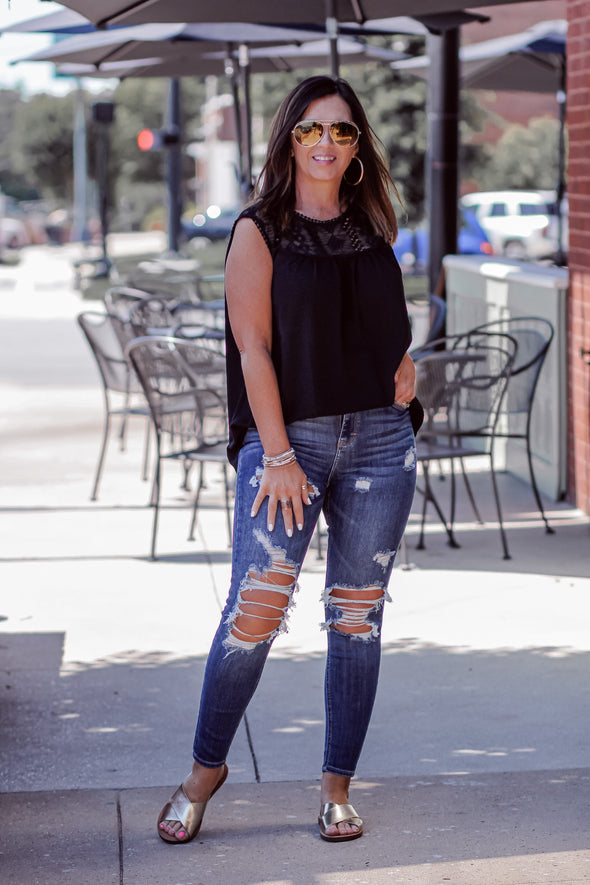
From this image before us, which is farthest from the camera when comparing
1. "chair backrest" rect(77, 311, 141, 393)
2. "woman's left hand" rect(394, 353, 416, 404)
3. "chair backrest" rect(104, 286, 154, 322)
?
"chair backrest" rect(104, 286, 154, 322)

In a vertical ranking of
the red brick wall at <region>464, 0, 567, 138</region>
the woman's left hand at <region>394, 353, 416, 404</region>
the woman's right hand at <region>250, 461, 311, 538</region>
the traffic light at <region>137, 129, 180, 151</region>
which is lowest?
the woman's right hand at <region>250, 461, 311, 538</region>

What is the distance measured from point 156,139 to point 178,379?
1638cm

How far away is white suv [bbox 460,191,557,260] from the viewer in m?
34.1

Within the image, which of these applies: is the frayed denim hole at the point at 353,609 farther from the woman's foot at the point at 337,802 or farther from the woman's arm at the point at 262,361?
the woman's foot at the point at 337,802

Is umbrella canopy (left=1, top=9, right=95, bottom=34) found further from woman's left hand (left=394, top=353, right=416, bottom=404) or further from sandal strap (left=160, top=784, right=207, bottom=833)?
sandal strap (left=160, top=784, right=207, bottom=833)

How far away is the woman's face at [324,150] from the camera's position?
343 cm

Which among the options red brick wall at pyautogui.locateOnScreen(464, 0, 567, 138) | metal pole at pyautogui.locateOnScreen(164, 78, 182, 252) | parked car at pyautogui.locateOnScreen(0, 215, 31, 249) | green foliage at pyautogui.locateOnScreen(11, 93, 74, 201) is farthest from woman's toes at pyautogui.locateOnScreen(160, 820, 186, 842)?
green foliage at pyautogui.locateOnScreen(11, 93, 74, 201)

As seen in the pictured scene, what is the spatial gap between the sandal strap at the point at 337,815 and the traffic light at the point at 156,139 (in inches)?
772

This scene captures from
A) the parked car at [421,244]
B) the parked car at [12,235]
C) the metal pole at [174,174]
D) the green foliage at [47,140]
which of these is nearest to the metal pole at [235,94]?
the metal pole at [174,174]

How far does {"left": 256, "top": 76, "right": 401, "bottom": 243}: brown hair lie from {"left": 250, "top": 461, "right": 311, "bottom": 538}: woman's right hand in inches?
23.2

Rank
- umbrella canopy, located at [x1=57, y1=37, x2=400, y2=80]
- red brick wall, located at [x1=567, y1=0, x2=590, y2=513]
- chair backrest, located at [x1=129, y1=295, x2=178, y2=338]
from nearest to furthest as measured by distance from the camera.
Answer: red brick wall, located at [x1=567, y1=0, x2=590, y2=513], chair backrest, located at [x1=129, y1=295, x2=178, y2=338], umbrella canopy, located at [x1=57, y1=37, x2=400, y2=80]

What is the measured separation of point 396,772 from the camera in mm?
4133

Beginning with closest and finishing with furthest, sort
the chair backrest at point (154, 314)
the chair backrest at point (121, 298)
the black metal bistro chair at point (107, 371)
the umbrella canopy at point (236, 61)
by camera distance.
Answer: the black metal bistro chair at point (107, 371) → the chair backrest at point (154, 314) → the chair backrest at point (121, 298) → the umbrella canopy at point (236, 61)

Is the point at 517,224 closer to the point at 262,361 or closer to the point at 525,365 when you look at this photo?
the point at 525,365
